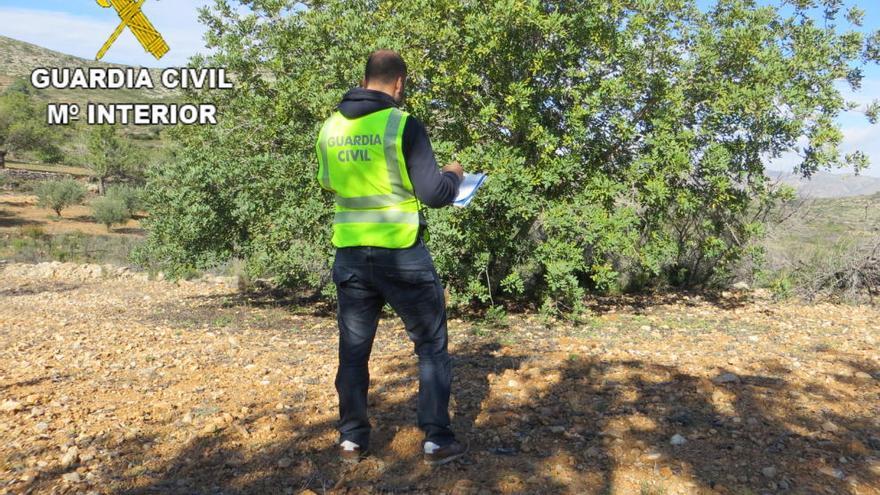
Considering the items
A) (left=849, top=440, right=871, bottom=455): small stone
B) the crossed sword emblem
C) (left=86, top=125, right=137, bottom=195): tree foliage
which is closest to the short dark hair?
(left=849, top=440, right=871, bottom=455): small stone

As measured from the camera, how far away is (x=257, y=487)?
288cm

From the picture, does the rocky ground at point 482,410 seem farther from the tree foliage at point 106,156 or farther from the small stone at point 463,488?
the tree foliage at point 106,156

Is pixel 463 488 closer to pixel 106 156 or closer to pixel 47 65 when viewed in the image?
pixel 106 156

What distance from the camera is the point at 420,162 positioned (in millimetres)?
2822

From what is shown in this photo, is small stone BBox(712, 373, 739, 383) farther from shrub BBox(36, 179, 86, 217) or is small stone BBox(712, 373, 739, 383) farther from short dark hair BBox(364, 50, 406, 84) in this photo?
shrub BBox(36, 179, 86, 217)

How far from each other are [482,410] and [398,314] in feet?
3.74

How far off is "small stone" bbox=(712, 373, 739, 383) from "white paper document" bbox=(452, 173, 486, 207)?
248 cm

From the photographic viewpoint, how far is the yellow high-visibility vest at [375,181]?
282 centimetres

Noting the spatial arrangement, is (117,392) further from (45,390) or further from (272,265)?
(272,265)

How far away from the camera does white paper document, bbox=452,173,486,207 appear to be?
2.96 metres

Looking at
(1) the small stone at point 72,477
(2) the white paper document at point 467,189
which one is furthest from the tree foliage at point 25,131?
(2) the white paper document at point 467,189

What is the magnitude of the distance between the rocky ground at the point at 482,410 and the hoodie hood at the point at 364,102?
1646 millimetres

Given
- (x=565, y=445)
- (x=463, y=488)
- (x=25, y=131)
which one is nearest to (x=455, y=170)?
(x=463, y=488)

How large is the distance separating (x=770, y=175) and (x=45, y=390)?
7.86 meters
